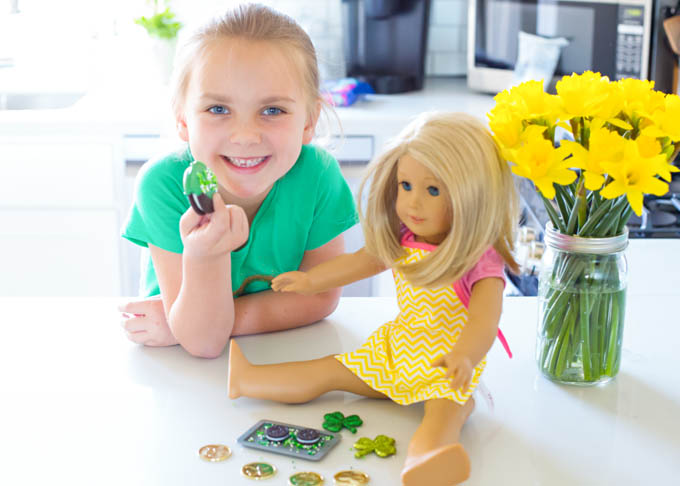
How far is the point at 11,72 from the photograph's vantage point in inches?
104

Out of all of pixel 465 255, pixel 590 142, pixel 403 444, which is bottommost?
pixel 403 444

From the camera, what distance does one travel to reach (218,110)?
966 millimetres

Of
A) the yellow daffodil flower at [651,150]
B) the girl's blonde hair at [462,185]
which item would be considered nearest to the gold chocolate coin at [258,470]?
the girl's blonde hair at [462,185]

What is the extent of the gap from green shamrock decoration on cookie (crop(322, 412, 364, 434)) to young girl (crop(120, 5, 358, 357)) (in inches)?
8.1

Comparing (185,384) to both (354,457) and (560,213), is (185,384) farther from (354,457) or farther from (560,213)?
(560,213)

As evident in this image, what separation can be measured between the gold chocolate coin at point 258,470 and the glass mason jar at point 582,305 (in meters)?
0.35

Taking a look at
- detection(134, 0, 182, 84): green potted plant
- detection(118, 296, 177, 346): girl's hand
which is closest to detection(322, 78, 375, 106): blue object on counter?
detection(134, 0, 182, 84): green potted plant

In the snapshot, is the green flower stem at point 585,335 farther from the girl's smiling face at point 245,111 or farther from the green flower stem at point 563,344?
the girl's smiling face at point 245,111

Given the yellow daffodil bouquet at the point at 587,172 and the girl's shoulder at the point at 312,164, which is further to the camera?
the girl's shoulder at the point at 312,164

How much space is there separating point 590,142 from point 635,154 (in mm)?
42

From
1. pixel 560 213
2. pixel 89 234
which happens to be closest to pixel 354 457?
pixel 560 213

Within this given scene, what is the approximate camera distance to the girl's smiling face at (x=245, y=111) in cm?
94

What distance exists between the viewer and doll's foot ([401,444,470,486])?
688mm

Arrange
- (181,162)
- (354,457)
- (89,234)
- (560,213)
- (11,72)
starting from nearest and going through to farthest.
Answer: (354,457), (560,213), (181,162), (89,234), (11,72)
